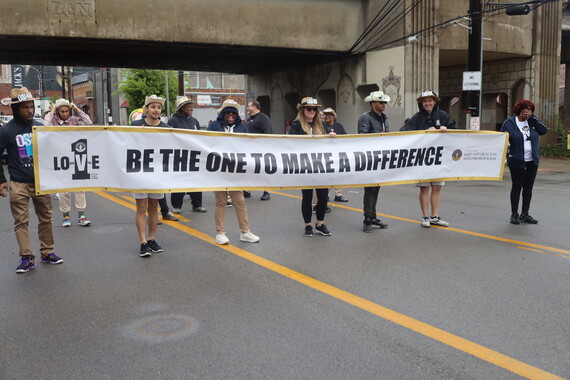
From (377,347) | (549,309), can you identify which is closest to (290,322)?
(377,347)

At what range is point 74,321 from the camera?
A: 446cm

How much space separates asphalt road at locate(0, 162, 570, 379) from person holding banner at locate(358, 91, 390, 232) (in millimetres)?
348

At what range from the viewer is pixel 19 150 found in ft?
19.8

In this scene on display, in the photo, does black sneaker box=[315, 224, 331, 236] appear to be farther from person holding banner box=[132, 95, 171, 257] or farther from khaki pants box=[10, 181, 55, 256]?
khaki pants box=[10, 181, 55, 256]

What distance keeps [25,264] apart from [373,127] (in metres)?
4.89

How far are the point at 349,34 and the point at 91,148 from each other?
18.2 metres

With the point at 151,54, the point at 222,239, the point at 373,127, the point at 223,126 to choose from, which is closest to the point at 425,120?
the point at 373,127

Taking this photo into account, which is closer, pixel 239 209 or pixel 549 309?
pixel 549 309

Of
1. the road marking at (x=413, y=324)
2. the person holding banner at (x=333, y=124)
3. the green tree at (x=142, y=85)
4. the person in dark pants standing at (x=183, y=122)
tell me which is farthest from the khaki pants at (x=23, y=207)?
the green tree at (x=142, y=85)

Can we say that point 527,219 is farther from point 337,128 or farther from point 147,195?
point 147,195

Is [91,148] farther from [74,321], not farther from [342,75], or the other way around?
[342,75]

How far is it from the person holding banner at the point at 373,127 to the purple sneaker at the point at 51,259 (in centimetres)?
401

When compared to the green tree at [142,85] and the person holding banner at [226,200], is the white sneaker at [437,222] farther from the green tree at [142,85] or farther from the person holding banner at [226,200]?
the green tree at [142,85]

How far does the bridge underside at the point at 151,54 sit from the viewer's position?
21.0 m
